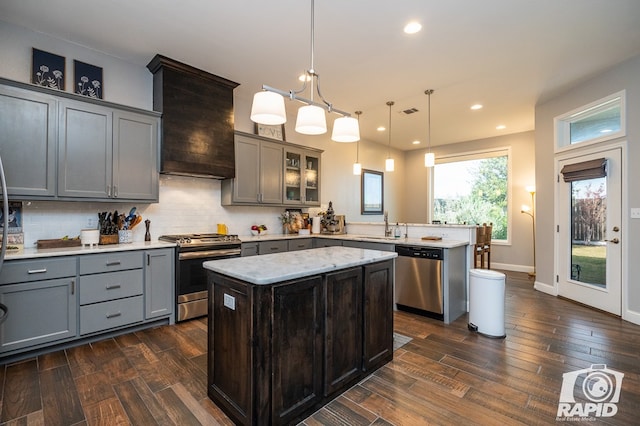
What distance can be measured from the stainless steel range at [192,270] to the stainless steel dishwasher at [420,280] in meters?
2.27

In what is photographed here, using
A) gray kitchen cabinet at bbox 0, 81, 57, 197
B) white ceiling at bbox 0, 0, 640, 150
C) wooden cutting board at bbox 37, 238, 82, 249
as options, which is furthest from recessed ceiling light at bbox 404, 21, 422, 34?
wooden cutting board at bbox 37, 238, 82, 249

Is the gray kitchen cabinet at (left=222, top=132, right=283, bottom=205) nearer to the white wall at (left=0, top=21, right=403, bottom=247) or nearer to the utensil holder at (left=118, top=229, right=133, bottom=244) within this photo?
the white wall at (left=0, top=21, right=403, bottom=247)

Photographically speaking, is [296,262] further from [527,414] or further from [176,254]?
[176,254]

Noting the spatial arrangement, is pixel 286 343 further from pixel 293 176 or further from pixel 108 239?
pixel 293 176

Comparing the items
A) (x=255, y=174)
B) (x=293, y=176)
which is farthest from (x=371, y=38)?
(x=293, y=176)

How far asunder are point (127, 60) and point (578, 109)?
19.1ft

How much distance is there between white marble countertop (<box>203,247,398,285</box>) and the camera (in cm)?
166

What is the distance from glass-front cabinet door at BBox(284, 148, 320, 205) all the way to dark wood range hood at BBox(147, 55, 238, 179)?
1.09 metres

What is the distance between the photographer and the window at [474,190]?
6688 millimetres

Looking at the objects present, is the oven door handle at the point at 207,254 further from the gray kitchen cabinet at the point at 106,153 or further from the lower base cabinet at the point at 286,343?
the lower base cabinet at the point at 286,343

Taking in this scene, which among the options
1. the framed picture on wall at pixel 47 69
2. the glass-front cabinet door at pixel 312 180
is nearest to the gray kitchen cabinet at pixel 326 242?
the glass-front cabinet door at pixel 312 180

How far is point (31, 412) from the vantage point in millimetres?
1870

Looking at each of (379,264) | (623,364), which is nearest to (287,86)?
(379,264)

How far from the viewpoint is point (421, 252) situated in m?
3.66
